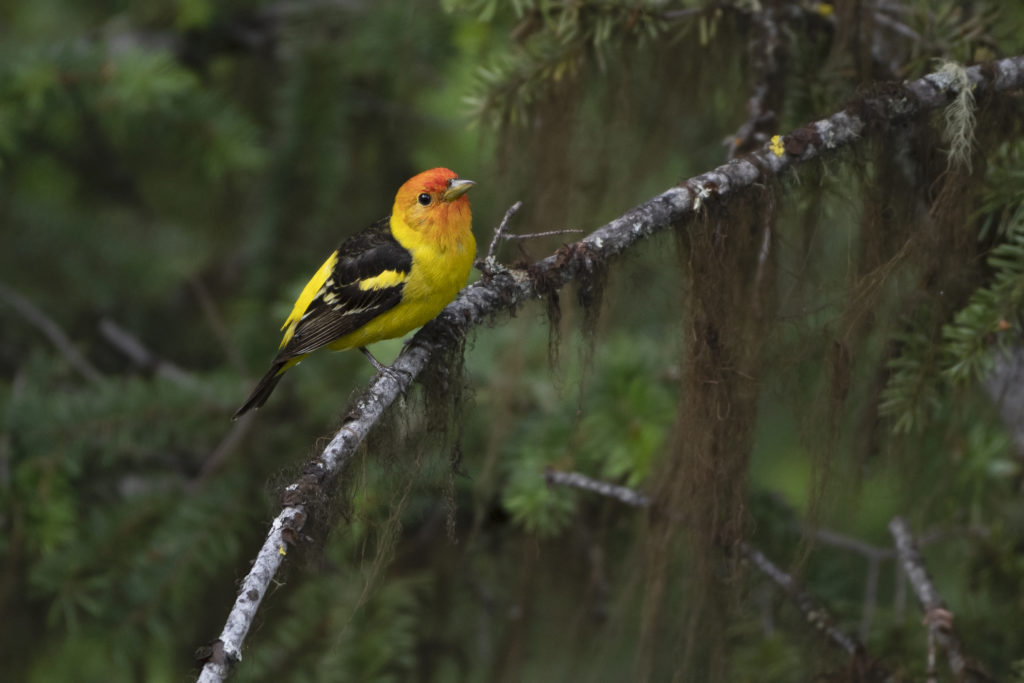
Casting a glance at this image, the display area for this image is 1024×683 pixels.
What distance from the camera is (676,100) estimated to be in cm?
312

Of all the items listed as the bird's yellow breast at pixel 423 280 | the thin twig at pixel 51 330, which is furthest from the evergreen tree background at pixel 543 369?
the bird's yellow breast at pixel 423 280

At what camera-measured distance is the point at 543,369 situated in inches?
148

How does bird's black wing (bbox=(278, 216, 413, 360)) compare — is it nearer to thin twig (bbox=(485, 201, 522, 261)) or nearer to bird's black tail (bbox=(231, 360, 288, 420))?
bird's black tail (bbox=(231, 360, 288, 420))

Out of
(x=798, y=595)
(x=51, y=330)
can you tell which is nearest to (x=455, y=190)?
(x=798, y=595)

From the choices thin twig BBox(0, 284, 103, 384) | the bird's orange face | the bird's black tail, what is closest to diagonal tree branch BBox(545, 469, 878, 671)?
the bird's orange face

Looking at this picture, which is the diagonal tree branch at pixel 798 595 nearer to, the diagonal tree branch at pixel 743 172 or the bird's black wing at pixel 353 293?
the diagonal tree branch at pixel 743 172

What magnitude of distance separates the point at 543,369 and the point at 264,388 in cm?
101

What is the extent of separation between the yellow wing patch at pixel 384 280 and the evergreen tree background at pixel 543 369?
0.36 metres

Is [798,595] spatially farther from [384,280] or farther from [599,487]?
[384,280]

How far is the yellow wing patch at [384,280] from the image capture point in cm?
330

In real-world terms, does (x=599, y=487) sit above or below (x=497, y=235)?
below

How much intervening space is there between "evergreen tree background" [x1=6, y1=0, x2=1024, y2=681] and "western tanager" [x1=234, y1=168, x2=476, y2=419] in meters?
0.22

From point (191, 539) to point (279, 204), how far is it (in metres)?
1.79

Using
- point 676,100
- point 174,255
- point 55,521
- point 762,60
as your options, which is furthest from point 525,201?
point 174,255
